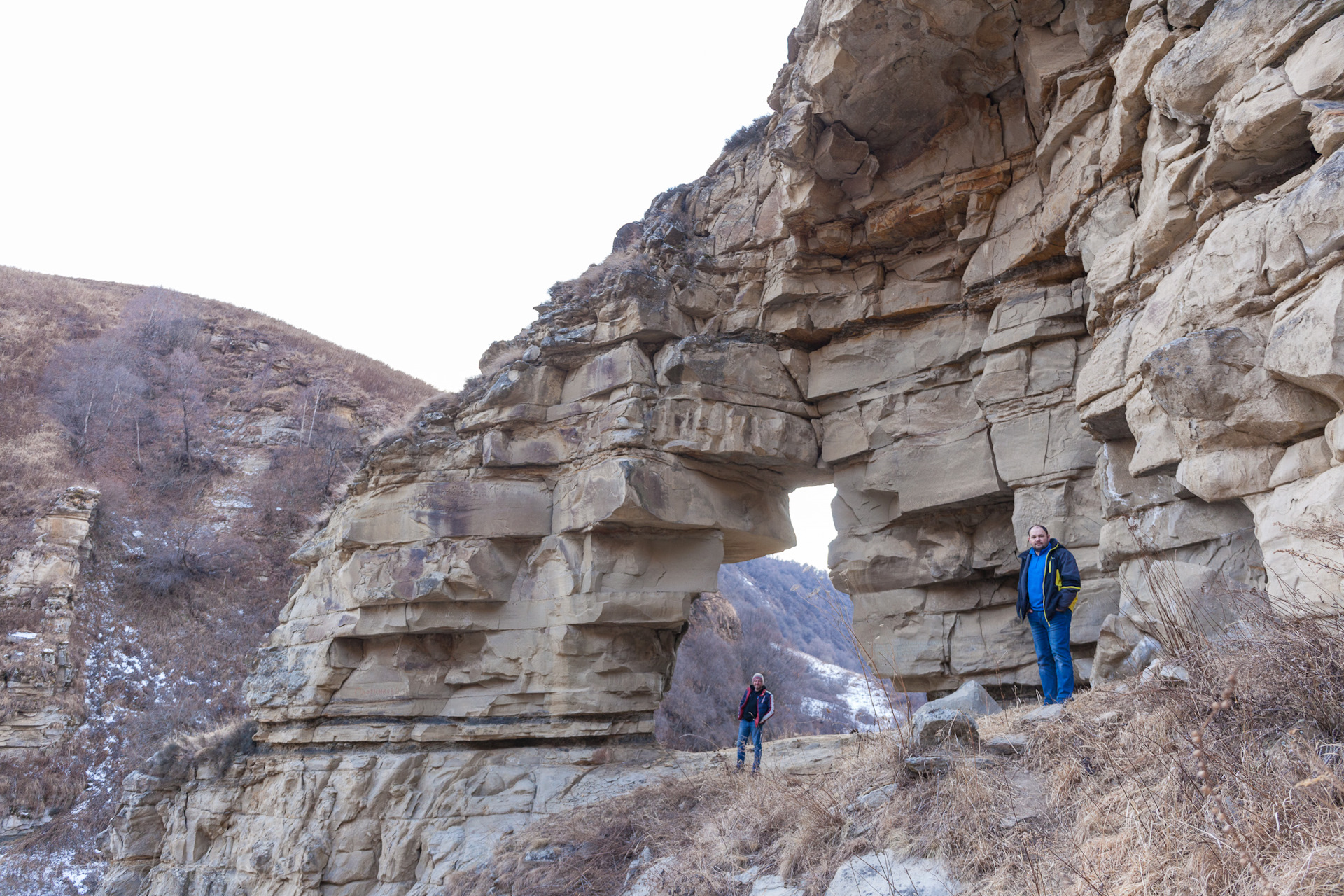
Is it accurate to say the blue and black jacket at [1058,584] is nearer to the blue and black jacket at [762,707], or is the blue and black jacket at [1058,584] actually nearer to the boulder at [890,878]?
the boulder at [890,878]

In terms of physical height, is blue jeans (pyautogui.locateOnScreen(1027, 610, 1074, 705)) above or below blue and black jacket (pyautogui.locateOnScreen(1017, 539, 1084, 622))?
below

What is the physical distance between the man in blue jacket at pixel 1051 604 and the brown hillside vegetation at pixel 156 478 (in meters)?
9.74

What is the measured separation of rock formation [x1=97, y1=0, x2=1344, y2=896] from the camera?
28.2 feet

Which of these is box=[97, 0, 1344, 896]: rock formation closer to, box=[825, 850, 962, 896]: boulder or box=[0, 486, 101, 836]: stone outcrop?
box=[825, 850, 962, 896]: boulder

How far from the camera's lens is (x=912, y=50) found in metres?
8.95

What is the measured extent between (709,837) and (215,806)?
937 cm

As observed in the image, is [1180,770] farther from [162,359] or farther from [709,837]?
[162,359]

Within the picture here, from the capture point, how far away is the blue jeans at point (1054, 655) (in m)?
6.49

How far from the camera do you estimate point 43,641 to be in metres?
19.8

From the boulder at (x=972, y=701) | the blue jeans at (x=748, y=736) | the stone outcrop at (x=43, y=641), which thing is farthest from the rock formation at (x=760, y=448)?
the stone outcrop at (x=43, y=641)

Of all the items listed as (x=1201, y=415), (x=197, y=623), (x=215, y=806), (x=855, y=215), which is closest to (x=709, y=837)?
(x=1201, y=415)

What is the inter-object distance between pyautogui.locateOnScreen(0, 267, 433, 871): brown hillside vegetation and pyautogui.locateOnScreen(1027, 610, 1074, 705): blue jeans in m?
9.85

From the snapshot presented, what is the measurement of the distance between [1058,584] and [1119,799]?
10.9ft

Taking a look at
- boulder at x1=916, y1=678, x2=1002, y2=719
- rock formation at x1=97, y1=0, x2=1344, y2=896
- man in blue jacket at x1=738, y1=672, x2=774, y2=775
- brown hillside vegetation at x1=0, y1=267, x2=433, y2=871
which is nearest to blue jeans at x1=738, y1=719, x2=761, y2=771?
man in blue jacket at x1=738, y1=672, x2=774, y2=775
